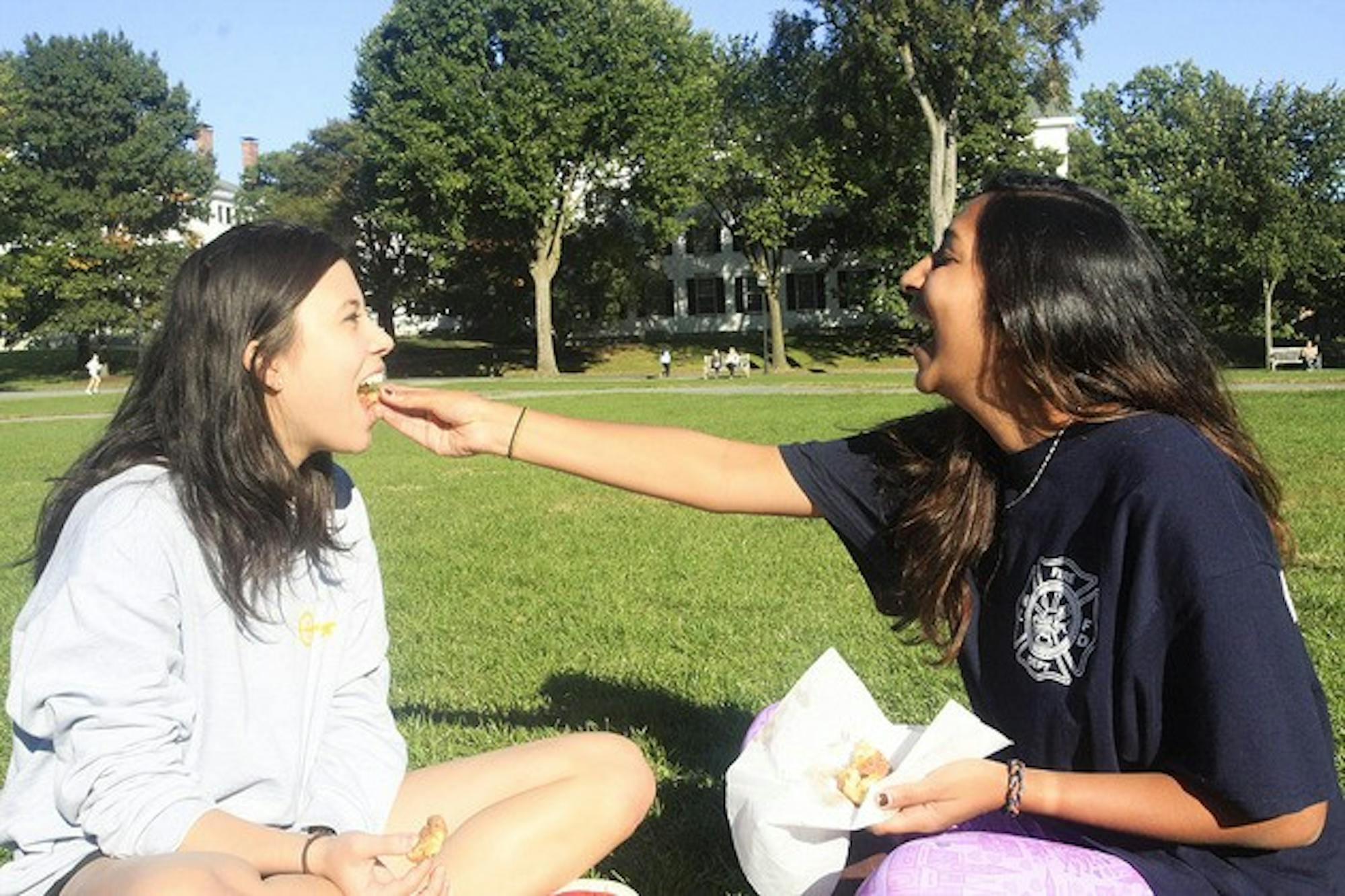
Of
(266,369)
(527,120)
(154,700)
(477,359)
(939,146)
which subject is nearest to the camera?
(154,700)

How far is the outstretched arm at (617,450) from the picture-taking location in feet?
10.9

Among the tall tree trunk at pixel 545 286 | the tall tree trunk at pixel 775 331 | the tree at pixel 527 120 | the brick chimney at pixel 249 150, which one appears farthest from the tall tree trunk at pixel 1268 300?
the brick chimney at pixel 249 150

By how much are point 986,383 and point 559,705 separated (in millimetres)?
2817

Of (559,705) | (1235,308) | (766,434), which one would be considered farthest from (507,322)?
(559,705)

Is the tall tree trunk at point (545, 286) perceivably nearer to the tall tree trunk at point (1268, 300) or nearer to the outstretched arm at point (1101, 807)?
the tall tree trunk at point (1268, 300)

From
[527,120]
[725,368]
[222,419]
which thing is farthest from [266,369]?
[725,368]

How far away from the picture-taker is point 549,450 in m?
3.45

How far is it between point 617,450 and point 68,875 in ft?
5.44

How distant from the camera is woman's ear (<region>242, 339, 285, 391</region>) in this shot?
8.85 feet

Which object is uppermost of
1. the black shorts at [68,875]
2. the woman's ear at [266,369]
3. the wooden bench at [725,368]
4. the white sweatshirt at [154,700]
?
the woman's ear at [266,369]

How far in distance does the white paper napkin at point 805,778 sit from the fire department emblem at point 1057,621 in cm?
19

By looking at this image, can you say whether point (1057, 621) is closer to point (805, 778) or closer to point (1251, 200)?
point (805, 778)

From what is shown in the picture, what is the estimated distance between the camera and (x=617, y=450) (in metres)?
3.43

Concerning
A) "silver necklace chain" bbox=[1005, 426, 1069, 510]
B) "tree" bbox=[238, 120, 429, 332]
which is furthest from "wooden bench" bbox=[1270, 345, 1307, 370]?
"silver necklace chain" bbox=[1005, 426, 1069, 510]
